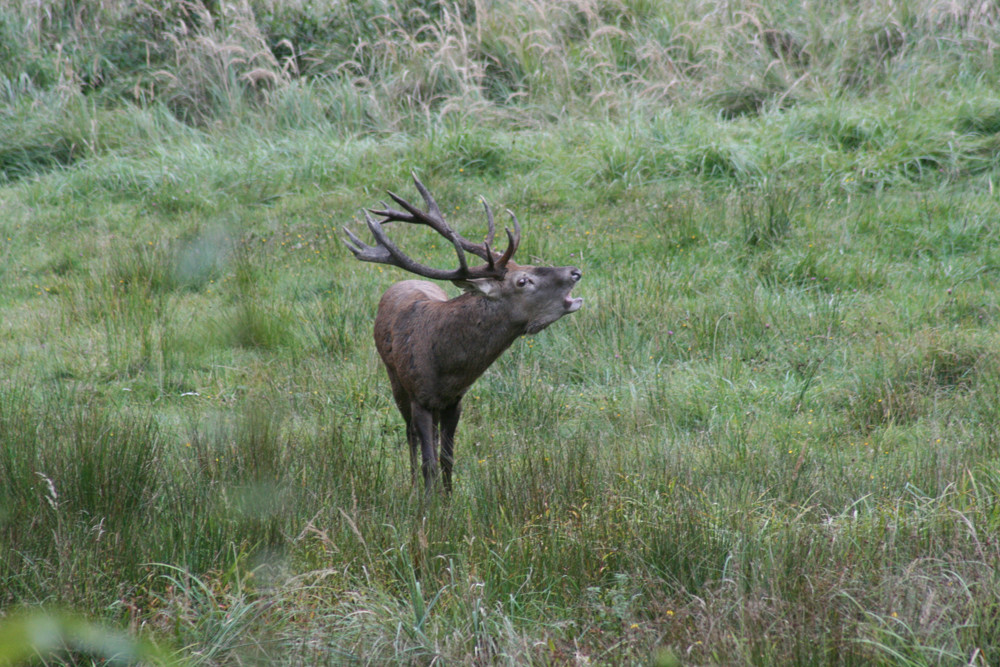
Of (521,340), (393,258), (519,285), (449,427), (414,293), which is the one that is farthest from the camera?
(521,340)

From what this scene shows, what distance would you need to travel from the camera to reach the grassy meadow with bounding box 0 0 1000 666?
3174 mm

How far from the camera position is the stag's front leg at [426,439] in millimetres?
4625

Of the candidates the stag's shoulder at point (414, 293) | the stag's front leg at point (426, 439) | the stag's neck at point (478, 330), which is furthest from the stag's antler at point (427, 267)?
the stag's front leg at point (426, 439)

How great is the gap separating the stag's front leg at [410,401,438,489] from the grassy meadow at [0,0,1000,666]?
0.23 meters

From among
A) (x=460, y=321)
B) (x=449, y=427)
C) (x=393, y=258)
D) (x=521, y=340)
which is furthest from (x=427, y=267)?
(x=521, y=340)

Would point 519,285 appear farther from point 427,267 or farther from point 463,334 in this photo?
point 427,267

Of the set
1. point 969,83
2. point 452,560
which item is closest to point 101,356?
point 452,560

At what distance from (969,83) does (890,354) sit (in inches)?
204

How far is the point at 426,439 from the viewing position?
4719mm

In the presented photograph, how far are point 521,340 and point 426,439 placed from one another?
2.13m

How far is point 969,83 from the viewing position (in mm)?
9688

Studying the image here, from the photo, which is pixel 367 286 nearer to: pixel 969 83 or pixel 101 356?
pixel 101 356

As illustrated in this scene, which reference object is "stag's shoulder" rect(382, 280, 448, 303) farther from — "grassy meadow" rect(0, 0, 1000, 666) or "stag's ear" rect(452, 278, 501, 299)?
"grassy meadow" rect(0, 0, 1000, 666)

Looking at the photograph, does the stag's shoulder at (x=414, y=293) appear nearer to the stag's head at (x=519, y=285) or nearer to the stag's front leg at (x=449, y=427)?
the stag's head at (x=519, y=285)
